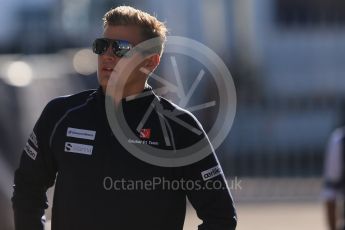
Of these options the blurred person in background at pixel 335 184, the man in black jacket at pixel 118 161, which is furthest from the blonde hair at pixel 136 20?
the blurred person in background at pixel 335 184

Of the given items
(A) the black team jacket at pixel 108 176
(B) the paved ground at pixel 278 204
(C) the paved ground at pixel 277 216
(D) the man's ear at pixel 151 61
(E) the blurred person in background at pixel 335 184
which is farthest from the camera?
(B) the paved ground at pixel 278 204

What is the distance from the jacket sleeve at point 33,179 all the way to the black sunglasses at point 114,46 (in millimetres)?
337

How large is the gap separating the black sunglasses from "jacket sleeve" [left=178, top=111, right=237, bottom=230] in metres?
0.37

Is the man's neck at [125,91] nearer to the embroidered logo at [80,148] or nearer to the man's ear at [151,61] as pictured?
the man's ear at [151,61]

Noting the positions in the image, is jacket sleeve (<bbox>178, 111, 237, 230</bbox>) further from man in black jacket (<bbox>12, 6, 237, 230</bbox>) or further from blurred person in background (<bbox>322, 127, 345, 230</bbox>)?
blurred person in background (<bbox>322, 127, 345, 230</bbox>)

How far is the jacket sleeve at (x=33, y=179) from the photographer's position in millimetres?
3959

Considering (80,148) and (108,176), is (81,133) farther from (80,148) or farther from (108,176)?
(108,176)

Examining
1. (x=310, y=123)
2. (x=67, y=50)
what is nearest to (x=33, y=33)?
(x=67, y=50)

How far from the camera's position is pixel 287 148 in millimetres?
14891

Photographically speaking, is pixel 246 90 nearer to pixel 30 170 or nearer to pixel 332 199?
pixel 332 199

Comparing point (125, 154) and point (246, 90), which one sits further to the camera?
point (246, 90)

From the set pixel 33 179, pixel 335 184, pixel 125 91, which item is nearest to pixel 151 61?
pixel 125 91

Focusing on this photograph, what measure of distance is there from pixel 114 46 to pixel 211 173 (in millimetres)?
646

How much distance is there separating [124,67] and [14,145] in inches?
133
